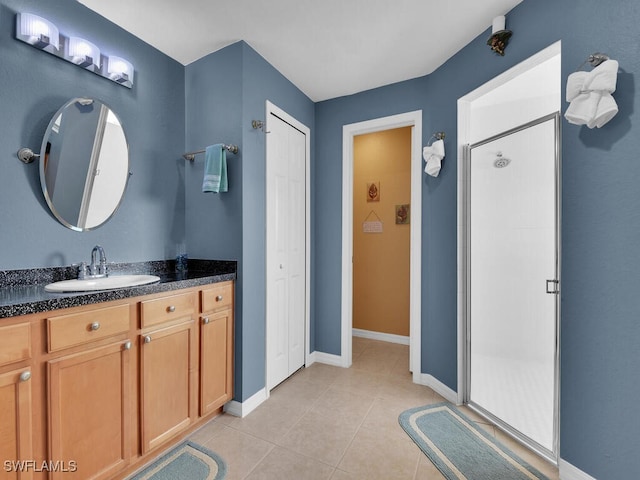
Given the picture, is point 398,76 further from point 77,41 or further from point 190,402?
point 190,402

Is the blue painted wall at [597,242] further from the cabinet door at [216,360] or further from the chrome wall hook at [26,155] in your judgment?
the chrome wall hook at [26,155]

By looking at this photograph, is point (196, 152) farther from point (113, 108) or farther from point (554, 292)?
point (554, 292)

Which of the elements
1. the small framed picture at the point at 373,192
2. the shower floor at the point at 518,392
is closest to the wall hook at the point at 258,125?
the small framed picture at the point at 373,192

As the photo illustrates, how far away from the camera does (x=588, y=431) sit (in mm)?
1408

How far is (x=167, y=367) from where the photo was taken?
1.65m

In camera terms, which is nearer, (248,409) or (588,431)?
(588,431)

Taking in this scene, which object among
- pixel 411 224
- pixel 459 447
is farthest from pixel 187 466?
pixel 411 224

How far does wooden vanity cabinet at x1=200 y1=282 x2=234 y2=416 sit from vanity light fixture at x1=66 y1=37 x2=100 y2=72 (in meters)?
1.49

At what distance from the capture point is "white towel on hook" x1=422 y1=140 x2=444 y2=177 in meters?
2.27

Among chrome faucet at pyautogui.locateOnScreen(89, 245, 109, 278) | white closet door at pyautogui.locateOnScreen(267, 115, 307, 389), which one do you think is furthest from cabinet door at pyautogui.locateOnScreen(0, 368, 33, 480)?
white closet door at pyautogui.locateOnScreen(267, 115, 307, 389)

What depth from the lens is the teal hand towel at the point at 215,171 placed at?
6.56ft

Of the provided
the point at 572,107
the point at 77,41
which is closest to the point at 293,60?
the point at 77,41

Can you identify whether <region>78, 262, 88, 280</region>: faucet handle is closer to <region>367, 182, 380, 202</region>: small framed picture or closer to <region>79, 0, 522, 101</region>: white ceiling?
<region>79, 0, 522, 101</region>: white ceiling

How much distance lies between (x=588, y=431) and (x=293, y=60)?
2.88 metres
